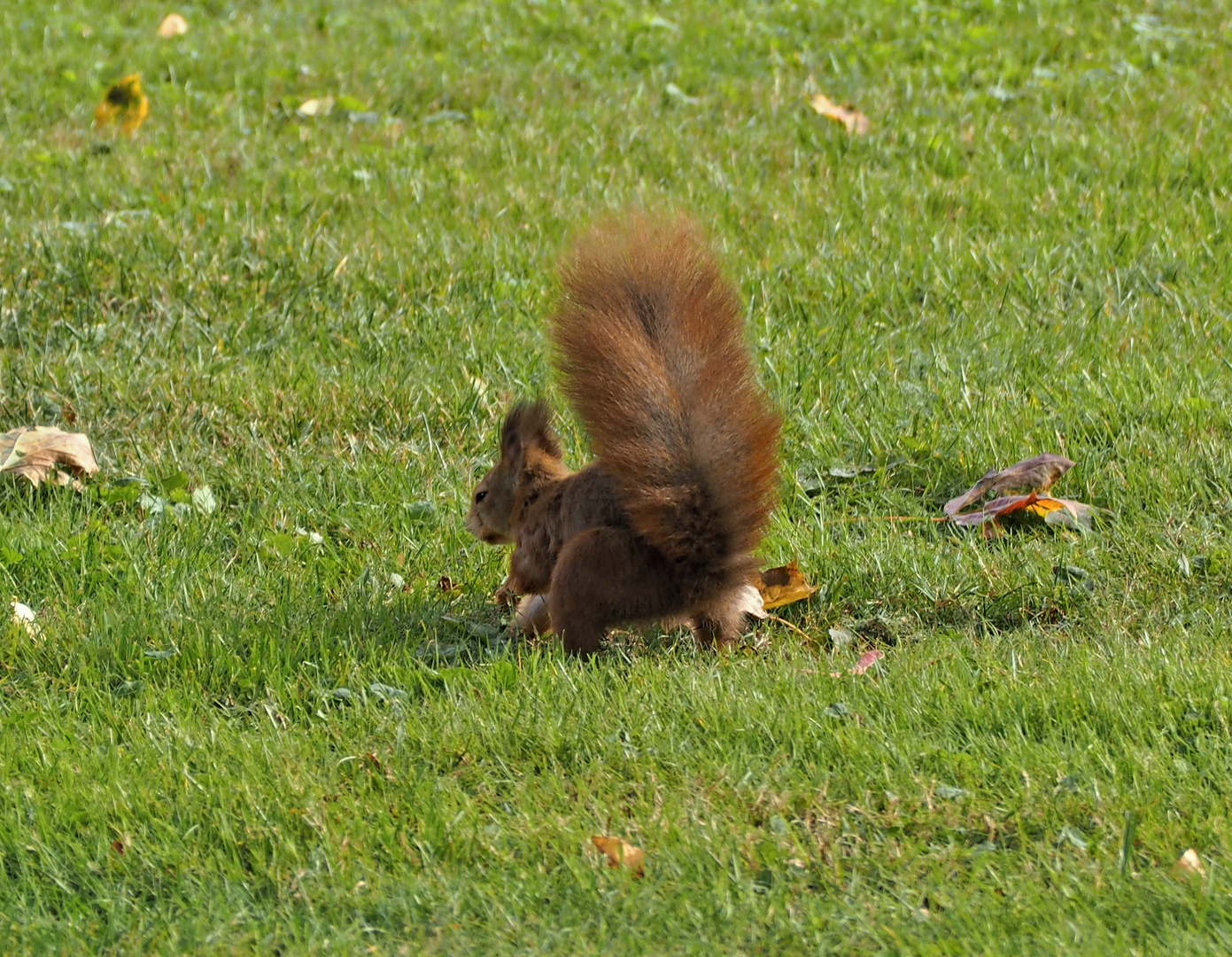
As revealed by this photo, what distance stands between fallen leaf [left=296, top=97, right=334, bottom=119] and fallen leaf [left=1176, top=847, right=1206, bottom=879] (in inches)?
256

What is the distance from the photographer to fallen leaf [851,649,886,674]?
3.54m

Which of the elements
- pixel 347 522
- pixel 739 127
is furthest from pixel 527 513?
pixel 739 127

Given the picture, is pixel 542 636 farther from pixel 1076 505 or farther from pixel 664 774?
pixel 1076 505

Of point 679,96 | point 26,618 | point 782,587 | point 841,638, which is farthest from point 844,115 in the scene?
point 26,618

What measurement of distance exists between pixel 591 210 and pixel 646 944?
449 cm

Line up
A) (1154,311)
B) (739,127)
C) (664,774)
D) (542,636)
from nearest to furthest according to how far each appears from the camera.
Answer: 1. (664,774)
2. (542,636)
3. (1154,311)
4. (739,127)

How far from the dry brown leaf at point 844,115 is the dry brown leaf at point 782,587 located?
392 centimetres

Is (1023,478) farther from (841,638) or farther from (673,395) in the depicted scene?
(673,395)

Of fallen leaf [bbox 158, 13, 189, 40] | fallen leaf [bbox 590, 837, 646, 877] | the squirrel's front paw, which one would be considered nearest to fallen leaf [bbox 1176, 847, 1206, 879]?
fallen leaf [bbox 590, 837, 646, 877]

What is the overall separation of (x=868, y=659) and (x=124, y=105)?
5858 mm

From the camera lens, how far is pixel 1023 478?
172 inches

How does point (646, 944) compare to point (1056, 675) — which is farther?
point (1056, 675)

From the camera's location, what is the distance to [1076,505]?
4.27 metres

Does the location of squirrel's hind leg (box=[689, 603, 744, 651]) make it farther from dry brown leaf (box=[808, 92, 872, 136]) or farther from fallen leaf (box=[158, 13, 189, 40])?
fallen leaf (box=[158, 13, 189, 40])
